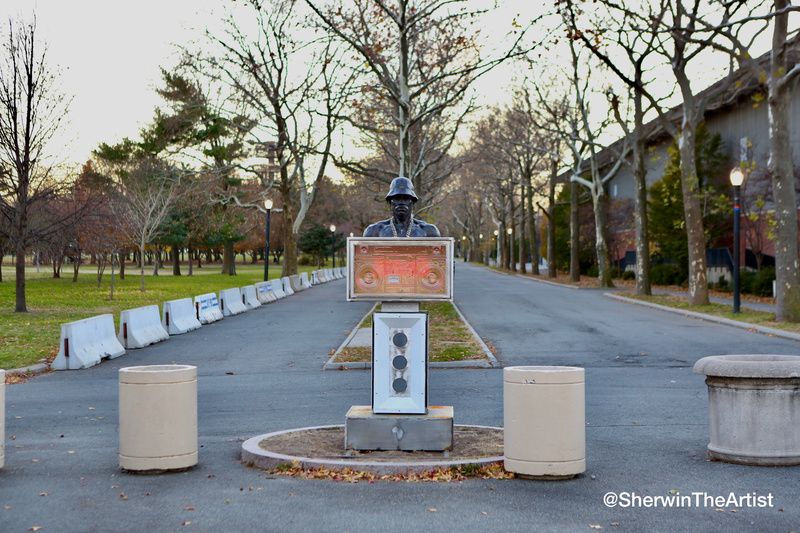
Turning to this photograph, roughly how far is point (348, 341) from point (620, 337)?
20.6 feet

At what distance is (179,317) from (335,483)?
1720 cm

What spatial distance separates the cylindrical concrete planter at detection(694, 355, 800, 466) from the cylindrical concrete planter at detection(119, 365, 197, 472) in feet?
15.5

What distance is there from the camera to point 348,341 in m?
20.9

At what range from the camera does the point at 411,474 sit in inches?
321

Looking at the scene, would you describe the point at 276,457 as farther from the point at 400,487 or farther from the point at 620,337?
the point at 620,337

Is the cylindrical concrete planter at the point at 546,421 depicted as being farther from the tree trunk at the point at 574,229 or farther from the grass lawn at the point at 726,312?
the tree trunk at the point at 574,229

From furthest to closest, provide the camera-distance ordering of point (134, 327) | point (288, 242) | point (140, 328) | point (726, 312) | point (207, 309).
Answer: point (288, 242)
point (726, 312)
point (207, 309)
point (140, 328)
point (134, 327)

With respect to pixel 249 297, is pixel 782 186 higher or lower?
higher

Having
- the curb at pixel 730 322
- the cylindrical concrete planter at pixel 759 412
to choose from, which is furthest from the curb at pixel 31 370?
the curb at pixel 730 322

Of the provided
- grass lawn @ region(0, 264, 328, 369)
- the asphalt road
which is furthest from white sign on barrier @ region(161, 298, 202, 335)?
grass lawn @ region(0, 264, 328, 369)

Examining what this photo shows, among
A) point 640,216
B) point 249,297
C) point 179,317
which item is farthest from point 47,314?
point 640,216

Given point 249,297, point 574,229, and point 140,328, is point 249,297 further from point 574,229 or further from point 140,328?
point 574,229

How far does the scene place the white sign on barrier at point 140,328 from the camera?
2039 centimetres

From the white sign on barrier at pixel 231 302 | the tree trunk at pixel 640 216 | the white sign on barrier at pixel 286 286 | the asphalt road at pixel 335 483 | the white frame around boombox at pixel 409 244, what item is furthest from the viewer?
the white sign on barrier at pixel 286 286
